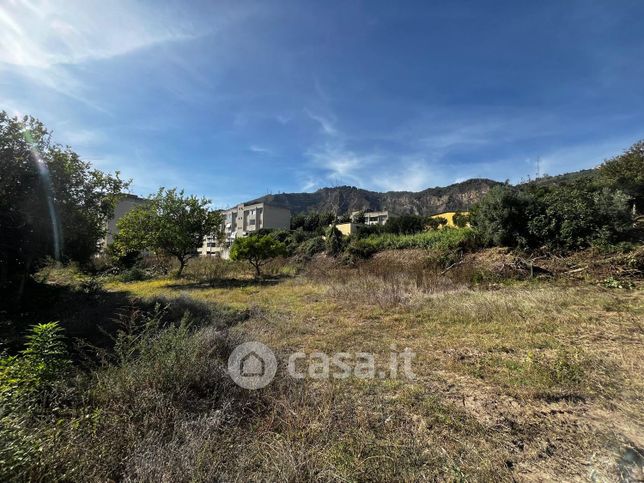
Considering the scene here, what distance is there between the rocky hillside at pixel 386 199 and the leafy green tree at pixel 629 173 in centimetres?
6571

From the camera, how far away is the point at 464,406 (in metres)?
2.76

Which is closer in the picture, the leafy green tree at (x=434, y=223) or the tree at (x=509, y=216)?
the tree at (x=509, y=216)

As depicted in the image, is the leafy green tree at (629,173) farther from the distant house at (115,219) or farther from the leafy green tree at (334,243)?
the distant house at (115,219)

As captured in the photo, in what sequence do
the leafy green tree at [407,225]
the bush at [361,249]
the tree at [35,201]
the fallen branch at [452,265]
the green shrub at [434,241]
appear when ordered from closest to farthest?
the tree at [35,201] → the fallen branch at [452,265] → the green shrub at [434,241] → the bush at [361,249] → the leafy green tree at [407,225]

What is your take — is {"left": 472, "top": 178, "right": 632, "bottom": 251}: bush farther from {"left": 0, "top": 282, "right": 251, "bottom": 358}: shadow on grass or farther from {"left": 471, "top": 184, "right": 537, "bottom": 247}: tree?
{"left": 0, "top": 282, "right": 251, "bottom": 358}: shadow on grass

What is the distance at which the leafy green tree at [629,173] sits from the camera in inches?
576

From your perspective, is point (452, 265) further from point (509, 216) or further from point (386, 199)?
point (386, 199)

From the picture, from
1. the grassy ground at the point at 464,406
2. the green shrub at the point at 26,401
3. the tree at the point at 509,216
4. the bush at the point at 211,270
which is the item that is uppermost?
the tree at the point at 509,216

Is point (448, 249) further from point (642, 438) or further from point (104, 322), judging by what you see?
point (104, 322)

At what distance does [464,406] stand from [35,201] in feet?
29.9

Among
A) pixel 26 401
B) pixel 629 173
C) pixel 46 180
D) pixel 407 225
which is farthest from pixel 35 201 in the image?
pixel 407 225

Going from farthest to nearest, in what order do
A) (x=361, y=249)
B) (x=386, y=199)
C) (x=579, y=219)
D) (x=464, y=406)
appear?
(x=386, y=199)
(x=361, y=249)
(x=579, y=219)
(x=464, y=406)

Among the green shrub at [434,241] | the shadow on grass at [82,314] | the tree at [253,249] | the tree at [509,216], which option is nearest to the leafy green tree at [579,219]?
the tree at [509,216]

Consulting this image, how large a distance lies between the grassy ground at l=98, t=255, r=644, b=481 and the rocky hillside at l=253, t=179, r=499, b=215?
81091mm
